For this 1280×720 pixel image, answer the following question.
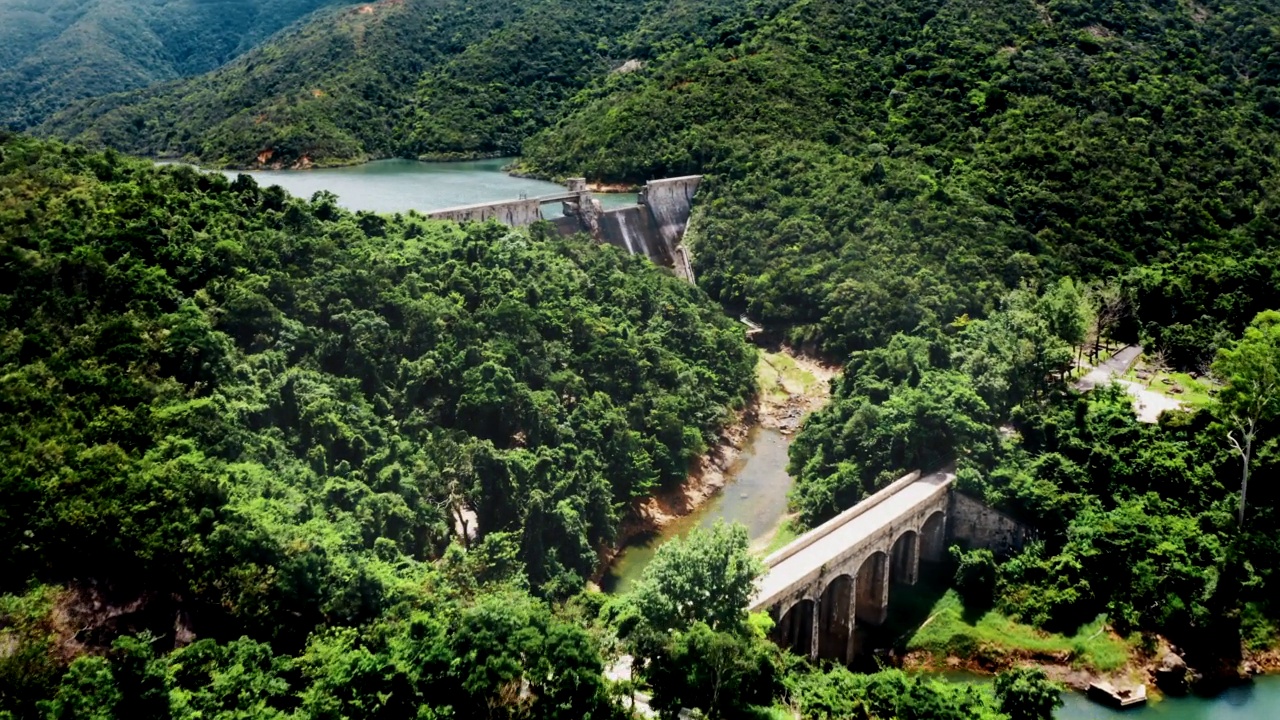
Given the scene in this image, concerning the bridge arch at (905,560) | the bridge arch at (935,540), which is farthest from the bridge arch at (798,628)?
the bridge arch at (935,540)

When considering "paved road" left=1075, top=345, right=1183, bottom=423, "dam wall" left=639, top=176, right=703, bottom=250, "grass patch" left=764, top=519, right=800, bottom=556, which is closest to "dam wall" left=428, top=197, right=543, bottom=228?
"dam wall" left=639, top=176, right=703, bottom=250

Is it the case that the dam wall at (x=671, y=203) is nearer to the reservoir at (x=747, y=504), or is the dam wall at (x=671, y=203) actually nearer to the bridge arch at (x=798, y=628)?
the reservoir at (x=747, y=504)

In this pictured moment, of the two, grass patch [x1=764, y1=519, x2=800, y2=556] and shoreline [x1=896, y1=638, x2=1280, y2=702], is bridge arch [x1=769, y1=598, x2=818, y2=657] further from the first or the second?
grass patch [x1=764, y1=519, x2=800, y2=556]

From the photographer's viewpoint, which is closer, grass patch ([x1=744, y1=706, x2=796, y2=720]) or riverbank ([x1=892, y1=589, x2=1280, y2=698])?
grass patch ([x1=744, y1=706, x2=796, y2=720])

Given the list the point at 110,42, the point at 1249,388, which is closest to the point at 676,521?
the point at 1249,388

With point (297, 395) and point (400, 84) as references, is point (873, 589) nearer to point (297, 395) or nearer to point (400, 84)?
point (297, 395)

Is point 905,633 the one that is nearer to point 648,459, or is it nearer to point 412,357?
point 648,459

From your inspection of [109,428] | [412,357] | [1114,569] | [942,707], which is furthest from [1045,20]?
[109,428]
